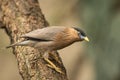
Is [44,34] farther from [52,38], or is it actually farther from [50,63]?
[50,63]

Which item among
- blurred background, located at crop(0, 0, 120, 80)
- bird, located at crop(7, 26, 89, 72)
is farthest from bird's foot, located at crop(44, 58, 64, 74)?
blurred background, located at crop(0, 0, 120, 80)

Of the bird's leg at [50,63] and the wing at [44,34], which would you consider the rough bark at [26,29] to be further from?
the wing at [44,34]

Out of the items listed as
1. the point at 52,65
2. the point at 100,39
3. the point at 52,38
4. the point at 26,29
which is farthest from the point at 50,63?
the point at 100,39

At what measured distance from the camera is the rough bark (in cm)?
282

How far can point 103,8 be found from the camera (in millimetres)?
5512

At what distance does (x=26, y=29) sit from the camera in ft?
10.2

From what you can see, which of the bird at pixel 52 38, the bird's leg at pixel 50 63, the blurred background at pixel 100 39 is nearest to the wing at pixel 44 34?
the bird at pixel 52 38

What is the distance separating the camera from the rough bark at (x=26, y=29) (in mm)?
2822

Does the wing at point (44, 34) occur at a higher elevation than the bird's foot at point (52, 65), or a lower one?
higher

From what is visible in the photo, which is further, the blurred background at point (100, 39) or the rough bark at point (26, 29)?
the blurred background at point (100, 39)

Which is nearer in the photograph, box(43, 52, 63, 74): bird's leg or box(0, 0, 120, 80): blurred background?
box(43, 52, 63, 74): bird's leg

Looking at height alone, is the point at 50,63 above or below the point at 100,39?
above

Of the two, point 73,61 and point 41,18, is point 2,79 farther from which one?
point 41,18

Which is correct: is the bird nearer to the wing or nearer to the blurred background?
the wing
